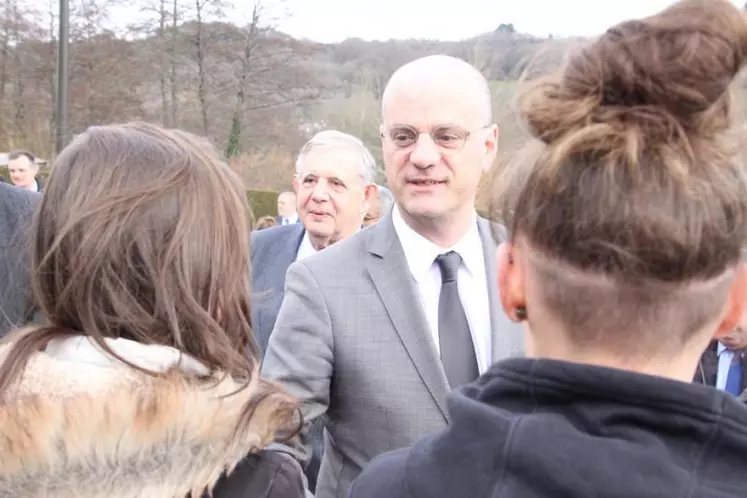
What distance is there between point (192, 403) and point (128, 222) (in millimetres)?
343

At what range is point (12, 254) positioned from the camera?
7.64 ft

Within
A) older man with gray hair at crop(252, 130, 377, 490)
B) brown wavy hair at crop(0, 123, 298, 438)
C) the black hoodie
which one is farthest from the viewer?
older man with gray hair at crop(252, 130, 377, 490)

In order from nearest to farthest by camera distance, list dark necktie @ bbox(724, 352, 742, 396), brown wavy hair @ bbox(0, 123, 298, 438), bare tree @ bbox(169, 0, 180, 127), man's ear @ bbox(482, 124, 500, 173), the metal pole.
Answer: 1. brown wavy hair @ bbox(0, 123, 298, 438)
2. man's ear @ bbox(482, 124, 500, 173)
3. dark necktie @ bbox(724, 352, 742, 396)
4. the metal pole
5. bare tree @ bbox(169, 0, 180, 127)

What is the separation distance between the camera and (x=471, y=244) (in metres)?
2.74

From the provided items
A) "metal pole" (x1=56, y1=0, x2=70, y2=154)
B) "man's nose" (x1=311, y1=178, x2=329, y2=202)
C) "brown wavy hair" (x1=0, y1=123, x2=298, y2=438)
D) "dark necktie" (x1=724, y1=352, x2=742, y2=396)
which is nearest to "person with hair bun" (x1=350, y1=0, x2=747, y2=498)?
"brown wavy hair" (x1=0, y1=123, x2=298, y2=438)

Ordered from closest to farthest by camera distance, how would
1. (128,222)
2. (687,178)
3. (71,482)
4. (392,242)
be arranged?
(687,178)
(71,482)
(128,222)
(392,242)

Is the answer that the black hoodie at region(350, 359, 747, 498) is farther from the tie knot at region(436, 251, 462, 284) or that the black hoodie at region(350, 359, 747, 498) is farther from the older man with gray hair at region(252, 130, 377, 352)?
the older man with gray hair at region(252, 130, 377, 352)

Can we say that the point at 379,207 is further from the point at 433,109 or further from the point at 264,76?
the point at 264,76

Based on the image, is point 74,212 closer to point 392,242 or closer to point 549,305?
point 549,305

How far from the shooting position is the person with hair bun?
108 cm

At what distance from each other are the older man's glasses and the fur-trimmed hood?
142cm

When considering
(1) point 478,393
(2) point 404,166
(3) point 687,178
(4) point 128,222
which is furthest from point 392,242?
(3) point 687,178

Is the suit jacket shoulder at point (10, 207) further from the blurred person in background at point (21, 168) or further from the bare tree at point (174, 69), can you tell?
the bare tree at point (174, 69)

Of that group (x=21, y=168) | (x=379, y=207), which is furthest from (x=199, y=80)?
(x=379, y=207)
